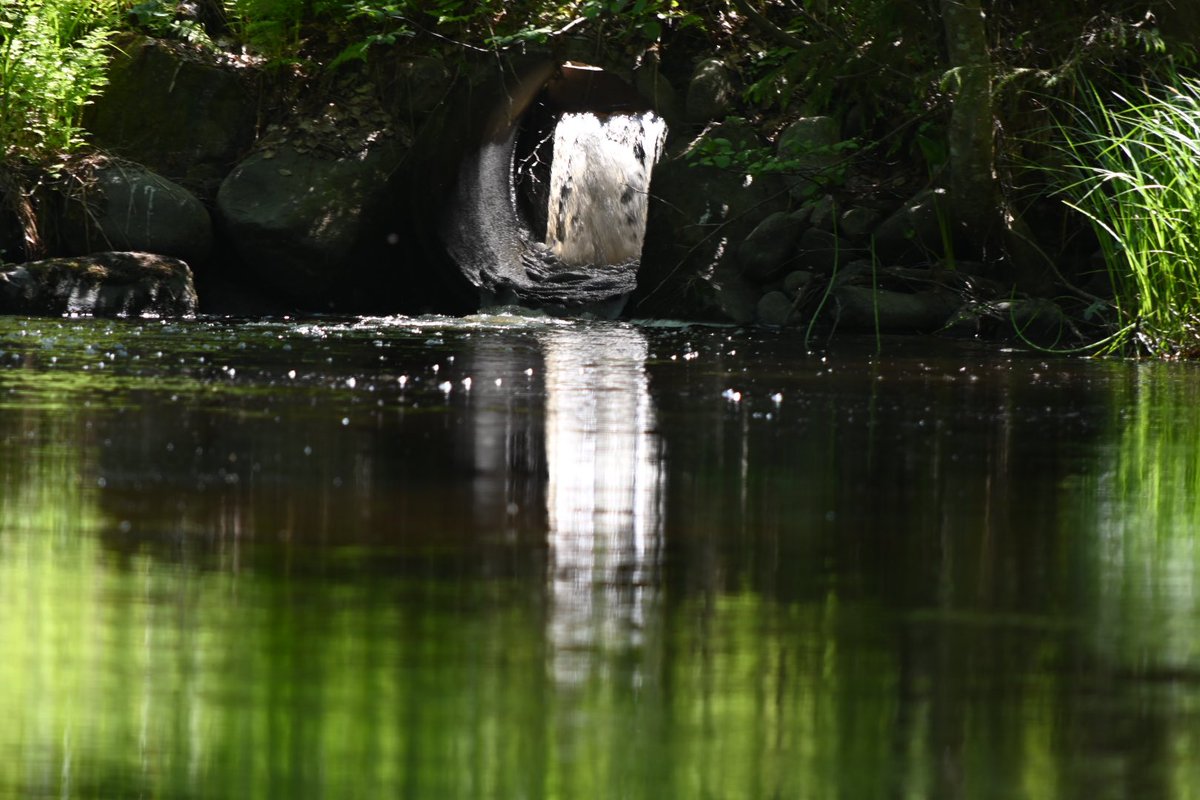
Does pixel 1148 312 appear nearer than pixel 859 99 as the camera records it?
Yes

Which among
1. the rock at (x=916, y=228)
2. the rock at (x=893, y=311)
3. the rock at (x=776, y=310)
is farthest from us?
the rock at (x=776, y=310)

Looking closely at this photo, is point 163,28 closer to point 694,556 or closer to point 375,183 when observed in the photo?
point 375,183

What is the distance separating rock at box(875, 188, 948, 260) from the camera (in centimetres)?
1133

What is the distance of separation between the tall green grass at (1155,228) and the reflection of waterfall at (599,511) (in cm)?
315

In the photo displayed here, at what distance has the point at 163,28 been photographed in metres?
14.5

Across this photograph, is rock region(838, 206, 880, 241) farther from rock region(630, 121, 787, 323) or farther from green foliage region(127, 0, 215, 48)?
green foliage region(127, 0, 215, 48)

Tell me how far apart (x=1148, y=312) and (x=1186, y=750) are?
7.46 metres

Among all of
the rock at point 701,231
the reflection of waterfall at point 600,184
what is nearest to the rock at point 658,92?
the rock at point 701,231

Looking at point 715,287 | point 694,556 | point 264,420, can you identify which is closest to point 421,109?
point 715,287

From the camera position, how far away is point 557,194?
16.0 meters

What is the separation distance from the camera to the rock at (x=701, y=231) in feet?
40.5

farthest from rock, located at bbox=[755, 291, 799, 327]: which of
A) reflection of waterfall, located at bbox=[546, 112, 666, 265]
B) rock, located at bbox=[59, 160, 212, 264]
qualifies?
rock, located at bbox=[59, 160, 212, 264]

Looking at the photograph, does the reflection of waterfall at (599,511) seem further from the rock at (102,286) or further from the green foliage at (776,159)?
the rock at (102,286)

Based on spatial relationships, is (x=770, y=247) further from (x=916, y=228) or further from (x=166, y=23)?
(x=166, y=23)
